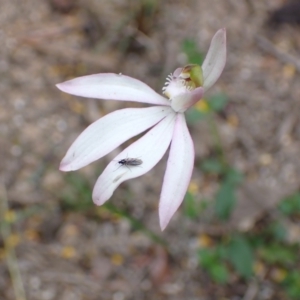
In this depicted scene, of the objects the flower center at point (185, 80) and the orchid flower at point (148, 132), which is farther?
the flower center at point (185, 80)

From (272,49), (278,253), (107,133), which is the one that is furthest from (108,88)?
(272,49)

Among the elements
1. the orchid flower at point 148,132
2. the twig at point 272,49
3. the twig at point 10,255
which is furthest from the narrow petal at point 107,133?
the twig at point 272,49

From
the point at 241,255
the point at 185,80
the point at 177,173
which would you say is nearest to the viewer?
the point at 177,173

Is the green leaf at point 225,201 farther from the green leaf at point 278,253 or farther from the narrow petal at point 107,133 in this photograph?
the narrow petal at point 107,133

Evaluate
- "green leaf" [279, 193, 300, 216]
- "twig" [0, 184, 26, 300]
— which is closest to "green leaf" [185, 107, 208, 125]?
"green leaf" [279, 193, 300, 216]

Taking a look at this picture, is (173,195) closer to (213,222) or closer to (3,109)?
(213,222)

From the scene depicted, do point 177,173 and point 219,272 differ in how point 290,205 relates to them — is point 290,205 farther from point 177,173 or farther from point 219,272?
point 177,173
